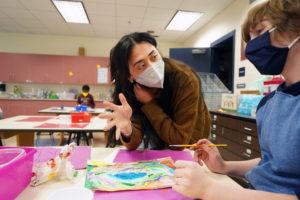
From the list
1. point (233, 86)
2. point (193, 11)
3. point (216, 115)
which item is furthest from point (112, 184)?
point (193, 11)

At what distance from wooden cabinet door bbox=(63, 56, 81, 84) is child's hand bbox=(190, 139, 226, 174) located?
542cm

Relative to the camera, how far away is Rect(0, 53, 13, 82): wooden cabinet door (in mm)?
5371

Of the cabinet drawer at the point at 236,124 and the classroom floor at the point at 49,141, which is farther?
the classroom floor at the point at 49,141

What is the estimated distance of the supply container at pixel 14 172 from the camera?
0.53 m

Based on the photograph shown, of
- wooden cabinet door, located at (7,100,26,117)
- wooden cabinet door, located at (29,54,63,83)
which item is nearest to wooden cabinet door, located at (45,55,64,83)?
wooden cabinet door, located at (29,54,63,83)

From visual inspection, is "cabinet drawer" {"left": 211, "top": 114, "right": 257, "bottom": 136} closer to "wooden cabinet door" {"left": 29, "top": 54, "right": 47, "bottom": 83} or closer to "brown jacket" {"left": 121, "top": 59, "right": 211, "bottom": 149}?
"brown jacket" {"left": 121, "top": 59, "right": 211, "bottom": 149}

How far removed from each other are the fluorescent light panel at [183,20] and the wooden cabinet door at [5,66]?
462 cm

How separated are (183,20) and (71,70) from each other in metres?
3.49

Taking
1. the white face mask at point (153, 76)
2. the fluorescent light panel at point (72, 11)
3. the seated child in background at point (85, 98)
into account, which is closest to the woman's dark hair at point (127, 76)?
the white face mask at point (153, 76)

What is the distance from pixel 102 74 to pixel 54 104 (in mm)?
1617

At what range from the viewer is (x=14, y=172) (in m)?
0.57

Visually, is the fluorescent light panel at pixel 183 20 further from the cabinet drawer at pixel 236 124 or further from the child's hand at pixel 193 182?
the child's hand at pixel 193 182

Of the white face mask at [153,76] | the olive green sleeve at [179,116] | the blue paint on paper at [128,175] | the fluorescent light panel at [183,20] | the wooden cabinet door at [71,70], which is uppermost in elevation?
the fluorescent light panel at [183,20]

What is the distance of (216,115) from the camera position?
2834 millimetres
